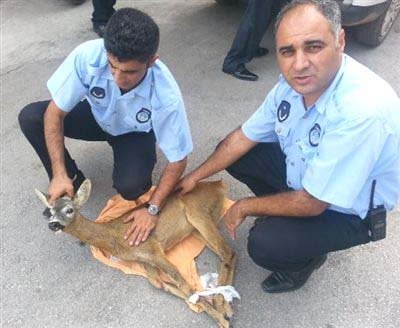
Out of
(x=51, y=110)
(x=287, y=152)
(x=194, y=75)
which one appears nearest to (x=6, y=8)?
(x=194, y=75)

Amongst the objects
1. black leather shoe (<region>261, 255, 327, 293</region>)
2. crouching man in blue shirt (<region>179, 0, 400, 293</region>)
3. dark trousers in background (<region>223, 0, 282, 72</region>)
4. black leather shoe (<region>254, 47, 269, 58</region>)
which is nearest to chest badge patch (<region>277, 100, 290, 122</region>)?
crouching man in blue shirt (<region>179, 0, 400, 293</region>)

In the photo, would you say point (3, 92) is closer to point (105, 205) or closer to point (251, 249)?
point (105, 205)

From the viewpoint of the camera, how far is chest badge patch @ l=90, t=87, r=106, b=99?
120 inches

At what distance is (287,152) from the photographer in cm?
269

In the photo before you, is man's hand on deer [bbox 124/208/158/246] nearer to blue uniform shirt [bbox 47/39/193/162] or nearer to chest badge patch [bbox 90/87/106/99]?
blue uniform shirt [bbox 47/39/193/162]

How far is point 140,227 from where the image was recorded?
3023 millimetres

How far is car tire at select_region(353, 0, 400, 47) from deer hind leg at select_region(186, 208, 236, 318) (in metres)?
2.98

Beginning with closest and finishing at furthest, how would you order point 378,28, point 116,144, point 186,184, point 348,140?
1. point 348,140
2. point 186,184
3. point 116,144
4. point 378,28

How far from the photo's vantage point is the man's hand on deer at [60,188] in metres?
2.87

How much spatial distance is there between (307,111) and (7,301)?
208 cm

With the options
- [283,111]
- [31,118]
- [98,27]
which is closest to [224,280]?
[283,111]

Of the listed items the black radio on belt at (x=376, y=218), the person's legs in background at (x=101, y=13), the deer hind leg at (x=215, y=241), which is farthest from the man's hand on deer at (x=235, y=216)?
the person's legs in background at (x=101, y=13)

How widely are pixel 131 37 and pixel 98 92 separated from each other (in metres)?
0.65

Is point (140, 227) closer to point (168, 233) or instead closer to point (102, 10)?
point (168, 233)
